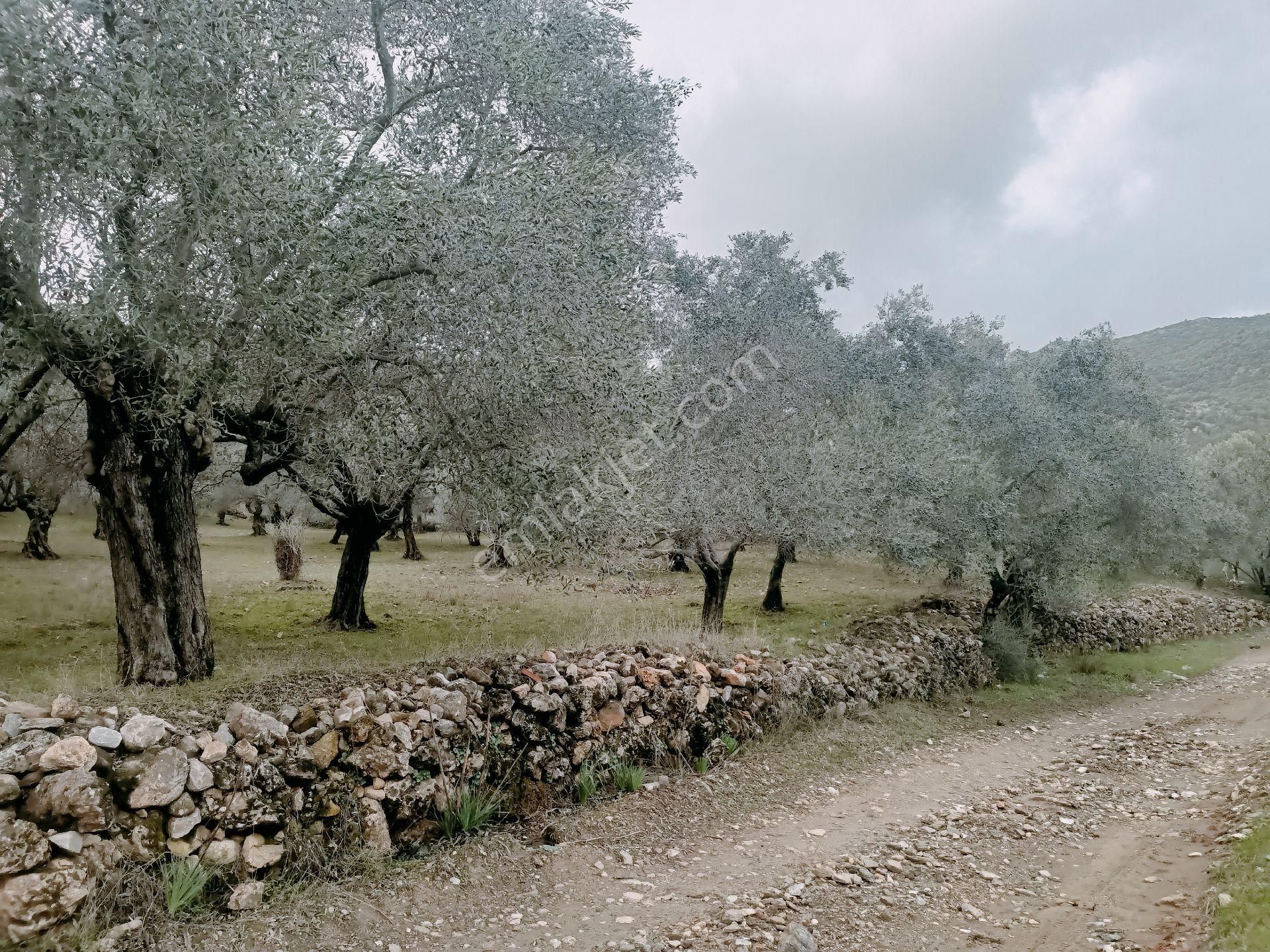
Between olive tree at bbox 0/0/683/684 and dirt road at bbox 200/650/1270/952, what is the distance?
5.01 meters

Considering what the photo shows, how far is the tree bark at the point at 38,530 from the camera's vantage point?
2325 cm

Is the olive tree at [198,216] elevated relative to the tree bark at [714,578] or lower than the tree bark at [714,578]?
elevated

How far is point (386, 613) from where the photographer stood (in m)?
17.3

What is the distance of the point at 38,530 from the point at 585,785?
990 inches

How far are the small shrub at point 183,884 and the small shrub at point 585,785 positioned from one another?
3593 millimetres

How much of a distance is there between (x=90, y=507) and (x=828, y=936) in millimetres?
38513

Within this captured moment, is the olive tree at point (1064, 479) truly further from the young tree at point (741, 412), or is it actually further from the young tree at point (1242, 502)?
the young tree at point (1242, 502)

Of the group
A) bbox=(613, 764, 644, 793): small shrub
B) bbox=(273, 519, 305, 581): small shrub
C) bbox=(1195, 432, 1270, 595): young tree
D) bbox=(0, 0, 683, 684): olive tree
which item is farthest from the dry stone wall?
bbox=(1195, 432, 1270, 595): young tree

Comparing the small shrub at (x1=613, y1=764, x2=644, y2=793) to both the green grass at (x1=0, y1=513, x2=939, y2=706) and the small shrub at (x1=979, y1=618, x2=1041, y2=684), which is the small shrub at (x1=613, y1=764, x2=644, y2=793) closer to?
the green grass at (x1=0, y1=513, x2=939, y2=706)

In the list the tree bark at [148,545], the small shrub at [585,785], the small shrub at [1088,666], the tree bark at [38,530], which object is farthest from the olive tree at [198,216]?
the tree bark at [38,530]

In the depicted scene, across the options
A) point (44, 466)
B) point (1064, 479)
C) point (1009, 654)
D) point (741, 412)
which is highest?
point (741, 412)

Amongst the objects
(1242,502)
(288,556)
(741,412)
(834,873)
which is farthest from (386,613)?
(1242,502)

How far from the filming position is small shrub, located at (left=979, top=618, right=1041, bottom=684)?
15.5 meters

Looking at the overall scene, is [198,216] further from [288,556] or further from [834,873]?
[288,556]
